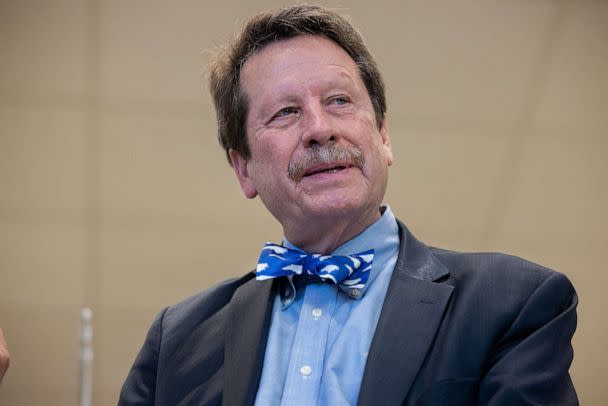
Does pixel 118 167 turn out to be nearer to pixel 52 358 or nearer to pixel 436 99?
pixel 52 358

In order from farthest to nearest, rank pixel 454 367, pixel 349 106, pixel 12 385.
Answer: pixel 12 385 < pixel 349 106 < pixel 454 367

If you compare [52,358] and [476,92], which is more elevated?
[476,92]

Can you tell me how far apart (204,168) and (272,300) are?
63.3 inches

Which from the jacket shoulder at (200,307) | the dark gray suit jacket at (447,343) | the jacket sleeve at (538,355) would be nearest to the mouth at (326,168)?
the dark gray suit jacket at (447,343)

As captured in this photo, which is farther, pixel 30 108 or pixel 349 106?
pixel 30 108

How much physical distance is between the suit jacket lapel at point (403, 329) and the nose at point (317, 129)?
321 millimetres

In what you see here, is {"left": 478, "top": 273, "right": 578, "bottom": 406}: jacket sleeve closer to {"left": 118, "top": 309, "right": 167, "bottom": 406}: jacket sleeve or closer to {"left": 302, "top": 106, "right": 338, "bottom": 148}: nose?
{"left": 302, "top": 106, "right": 338, "bottom": 148}: nose

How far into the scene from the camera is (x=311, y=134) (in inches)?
77.2

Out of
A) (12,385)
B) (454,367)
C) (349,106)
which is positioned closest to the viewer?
(454,367)

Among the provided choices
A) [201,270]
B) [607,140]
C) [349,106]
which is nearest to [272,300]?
[349,106]

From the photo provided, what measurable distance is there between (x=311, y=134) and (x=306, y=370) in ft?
1.70

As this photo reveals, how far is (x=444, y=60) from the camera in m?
3.65

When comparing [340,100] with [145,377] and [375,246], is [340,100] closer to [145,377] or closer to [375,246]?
[375,246]

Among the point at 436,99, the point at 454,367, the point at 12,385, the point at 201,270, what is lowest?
the point at 12,385
